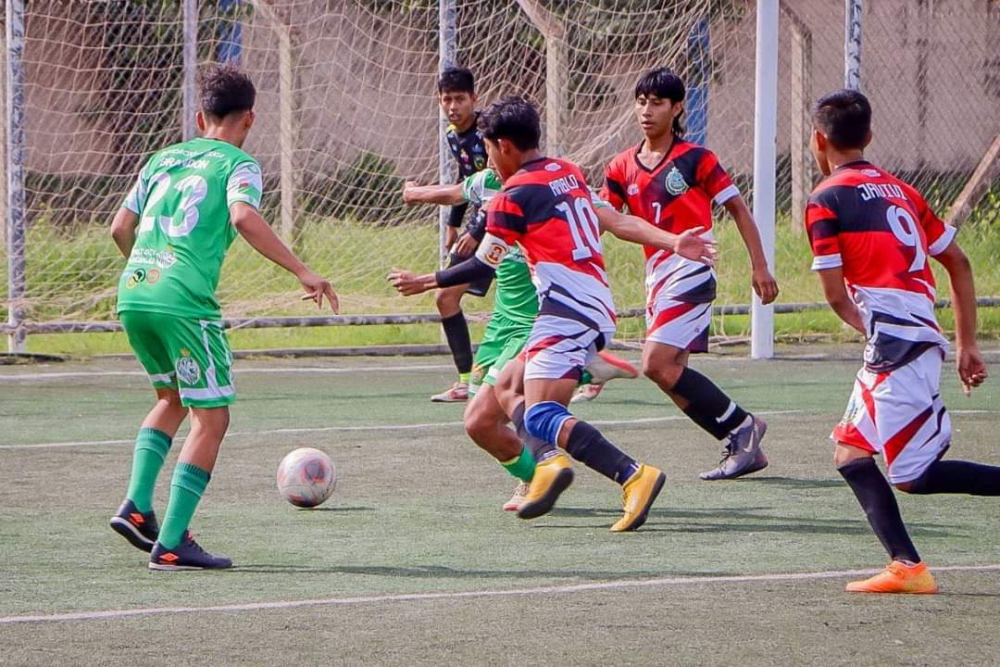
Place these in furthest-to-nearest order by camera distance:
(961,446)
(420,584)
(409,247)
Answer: (409,247) < (961,446) < (420,584)

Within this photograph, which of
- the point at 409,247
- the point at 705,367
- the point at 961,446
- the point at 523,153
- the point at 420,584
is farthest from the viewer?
the point at 409,247

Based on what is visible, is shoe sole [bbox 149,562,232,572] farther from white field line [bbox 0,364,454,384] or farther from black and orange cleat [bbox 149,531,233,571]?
white field line [bbox 0,364,454,384]

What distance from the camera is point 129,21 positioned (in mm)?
14367

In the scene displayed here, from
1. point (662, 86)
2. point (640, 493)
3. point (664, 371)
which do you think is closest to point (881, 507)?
point (640, 493)

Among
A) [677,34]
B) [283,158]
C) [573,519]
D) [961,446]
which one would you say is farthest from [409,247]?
[573,519]

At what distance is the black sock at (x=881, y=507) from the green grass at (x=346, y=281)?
8496mm

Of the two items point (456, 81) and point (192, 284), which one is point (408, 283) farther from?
point (456, 81)

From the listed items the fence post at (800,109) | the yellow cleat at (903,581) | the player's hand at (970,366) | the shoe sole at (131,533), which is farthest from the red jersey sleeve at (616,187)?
the fence post at (800,109)

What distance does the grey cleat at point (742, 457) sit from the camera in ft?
26.3

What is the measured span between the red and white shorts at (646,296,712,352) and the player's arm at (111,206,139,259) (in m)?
2.77

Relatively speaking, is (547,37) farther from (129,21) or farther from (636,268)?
(129,21)

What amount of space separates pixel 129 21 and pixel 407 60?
235cm

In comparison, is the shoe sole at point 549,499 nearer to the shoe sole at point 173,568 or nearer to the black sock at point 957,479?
the shoe sole at point 173,568

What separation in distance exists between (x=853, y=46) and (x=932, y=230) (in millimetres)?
8896
